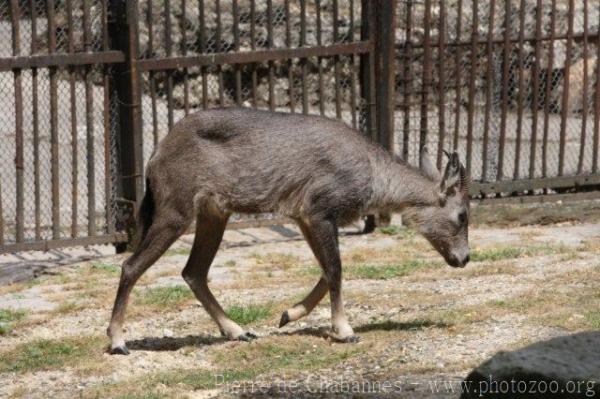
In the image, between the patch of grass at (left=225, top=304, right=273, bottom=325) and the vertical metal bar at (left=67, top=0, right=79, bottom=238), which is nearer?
the patch of grass at (left=225, top=304, right=273, bottom=325)

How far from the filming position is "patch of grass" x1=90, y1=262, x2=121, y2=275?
37.5 ft

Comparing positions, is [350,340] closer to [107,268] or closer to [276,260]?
[276,260]

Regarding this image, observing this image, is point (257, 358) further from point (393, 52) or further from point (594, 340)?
point (393, 52)

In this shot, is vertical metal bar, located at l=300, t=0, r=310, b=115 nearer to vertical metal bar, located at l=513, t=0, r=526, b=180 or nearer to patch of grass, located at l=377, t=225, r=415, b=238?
patch of grass, located at l=377, t=225, r=415, b=238

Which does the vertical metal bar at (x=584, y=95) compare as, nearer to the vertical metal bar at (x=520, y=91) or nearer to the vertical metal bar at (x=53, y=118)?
the vertical metal bar at (x=520, y=91)

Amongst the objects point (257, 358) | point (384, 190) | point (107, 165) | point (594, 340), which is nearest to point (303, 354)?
point (257, 358)

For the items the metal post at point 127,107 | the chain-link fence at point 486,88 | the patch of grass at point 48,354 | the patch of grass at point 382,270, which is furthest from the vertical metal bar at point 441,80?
the patch of grass at point 48,354

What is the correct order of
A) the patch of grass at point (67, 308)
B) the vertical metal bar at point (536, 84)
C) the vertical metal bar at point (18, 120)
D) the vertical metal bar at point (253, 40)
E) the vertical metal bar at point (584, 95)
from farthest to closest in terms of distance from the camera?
the vertical metal bar at point (584, 95) → the vertical metal bar at point (536, 84) → the vertical metal bar at point (253, 40) → the vertical metal bar at point (18, 120) → the patch of grass at point (67, 308)

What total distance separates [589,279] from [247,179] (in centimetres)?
329

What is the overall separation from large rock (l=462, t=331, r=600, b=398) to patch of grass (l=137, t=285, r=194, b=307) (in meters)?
4.37

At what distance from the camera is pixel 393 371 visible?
7578mm

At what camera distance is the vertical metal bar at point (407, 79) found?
13.1 meters

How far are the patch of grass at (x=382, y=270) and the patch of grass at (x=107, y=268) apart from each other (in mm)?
2161

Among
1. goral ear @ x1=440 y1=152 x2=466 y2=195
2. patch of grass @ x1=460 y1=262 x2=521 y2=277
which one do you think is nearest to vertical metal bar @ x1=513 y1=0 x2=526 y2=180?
patch of grass @ x1=460 y1=262 x2=521 y2=277
